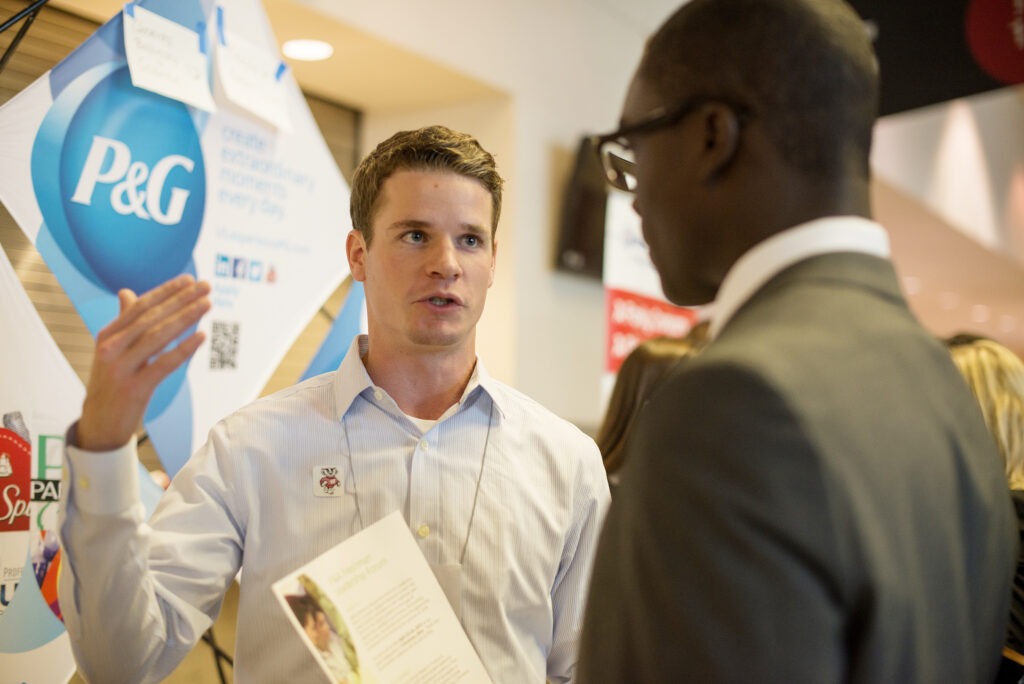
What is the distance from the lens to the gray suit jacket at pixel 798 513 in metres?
0.75

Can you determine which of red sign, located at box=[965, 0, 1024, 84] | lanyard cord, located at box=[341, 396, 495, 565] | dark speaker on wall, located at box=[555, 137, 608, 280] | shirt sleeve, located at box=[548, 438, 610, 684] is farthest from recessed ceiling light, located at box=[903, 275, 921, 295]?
lanyard cord, located at box=[341, 396, 495, 565]

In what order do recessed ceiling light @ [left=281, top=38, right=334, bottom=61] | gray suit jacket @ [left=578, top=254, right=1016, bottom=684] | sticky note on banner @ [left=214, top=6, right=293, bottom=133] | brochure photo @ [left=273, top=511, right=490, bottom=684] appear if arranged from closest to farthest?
gray suit jacket @ [left=578, top=254, right=1016, bottom=684], brochure photo @ [left=273, top=511, right=490, bottom=684], sticky note on banner @ [left=214, top=6, right=293, bottom=133], recessed ceiling light @ [left=281, top=38, right=334, bottom=61]

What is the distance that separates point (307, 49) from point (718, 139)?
239 centimetres

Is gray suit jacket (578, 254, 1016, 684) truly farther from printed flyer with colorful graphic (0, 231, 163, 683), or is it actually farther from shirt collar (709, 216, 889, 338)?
printed flyer with colorful graphic (0, 231, 163, 683)

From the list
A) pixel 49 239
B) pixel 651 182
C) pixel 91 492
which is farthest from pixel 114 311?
pixel 651 182

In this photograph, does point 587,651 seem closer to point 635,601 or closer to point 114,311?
point 635,601

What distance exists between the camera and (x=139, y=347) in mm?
1106

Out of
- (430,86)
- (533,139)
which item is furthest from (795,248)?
(533,139)

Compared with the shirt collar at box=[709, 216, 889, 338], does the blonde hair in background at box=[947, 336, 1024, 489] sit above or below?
below

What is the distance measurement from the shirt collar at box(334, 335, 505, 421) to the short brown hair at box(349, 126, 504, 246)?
232 millimetres

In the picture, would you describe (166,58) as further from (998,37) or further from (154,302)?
(998,37)

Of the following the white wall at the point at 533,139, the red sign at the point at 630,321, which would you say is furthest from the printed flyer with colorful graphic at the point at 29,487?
the red sign at the point at 630,321

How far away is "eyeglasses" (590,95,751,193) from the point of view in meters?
0.90

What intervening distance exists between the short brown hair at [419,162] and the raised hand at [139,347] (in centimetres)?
71
